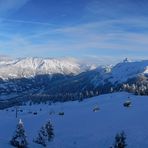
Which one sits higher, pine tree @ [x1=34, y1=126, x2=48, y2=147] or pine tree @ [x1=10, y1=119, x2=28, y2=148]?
pine tree @ [x1=10, y1=119, x2=28, y2=148]

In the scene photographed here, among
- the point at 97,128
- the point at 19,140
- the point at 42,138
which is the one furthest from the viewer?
the point at 97,128

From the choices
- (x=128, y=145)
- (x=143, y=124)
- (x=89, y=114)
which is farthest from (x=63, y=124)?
(x=128, y=145)

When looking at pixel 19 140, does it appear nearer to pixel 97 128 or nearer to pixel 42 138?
pixel 42 138

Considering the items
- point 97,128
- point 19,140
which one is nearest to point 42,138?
point 19,140

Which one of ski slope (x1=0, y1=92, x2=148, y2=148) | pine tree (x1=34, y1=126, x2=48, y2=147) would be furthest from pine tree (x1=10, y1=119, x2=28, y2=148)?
pine tree (x1=34, y1=126, x2=48, y2=147)

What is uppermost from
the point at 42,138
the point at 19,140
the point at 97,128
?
the point at 19,140

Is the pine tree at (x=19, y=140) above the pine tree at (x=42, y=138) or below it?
above

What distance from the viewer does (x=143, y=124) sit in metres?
86.2

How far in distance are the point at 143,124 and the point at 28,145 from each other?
1179 inches

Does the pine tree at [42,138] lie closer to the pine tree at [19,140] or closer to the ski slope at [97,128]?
the ski slope at [97,128]

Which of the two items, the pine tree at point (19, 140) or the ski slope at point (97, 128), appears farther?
the ski slope at point (97, 128)

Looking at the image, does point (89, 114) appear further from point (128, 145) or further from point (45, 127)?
point (128, 145)

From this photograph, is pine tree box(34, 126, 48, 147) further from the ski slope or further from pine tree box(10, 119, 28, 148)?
pine tree box(10, 119, 28, 148)

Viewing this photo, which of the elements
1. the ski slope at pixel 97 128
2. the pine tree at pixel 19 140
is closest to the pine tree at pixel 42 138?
the ski slope at pixel 97 128
